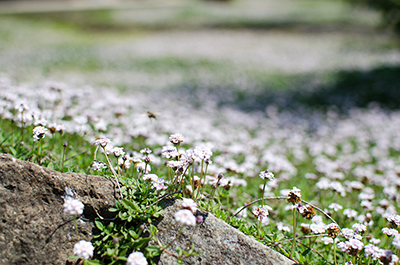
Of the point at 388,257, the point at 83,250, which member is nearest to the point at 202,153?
the point at 83,250

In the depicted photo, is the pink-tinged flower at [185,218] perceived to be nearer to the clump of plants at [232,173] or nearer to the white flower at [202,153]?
the clump of plants at [232,173]

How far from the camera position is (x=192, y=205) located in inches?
71.1

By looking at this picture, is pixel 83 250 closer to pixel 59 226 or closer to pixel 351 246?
pixel 59 226

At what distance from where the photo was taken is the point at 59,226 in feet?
6.36

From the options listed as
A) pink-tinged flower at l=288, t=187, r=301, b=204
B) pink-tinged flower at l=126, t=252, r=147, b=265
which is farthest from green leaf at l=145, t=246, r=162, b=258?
pink-tinged flower at l=288, t=187, r=301, b=204

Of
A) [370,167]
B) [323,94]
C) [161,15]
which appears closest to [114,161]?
[370,167]

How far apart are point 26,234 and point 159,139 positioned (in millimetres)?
2401

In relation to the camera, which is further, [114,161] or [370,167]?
[370,167]

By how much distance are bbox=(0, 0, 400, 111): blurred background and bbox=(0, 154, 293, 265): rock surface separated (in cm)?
780

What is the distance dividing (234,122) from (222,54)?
1241 centimetres

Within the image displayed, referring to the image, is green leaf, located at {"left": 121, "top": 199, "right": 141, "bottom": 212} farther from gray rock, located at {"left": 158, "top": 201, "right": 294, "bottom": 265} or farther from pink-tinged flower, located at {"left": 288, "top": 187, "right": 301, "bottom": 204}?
pink-tinged flower, located at {"left": 288, "top": 187, "right": 301, "bottom": 204}

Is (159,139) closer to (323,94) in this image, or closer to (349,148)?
(349,148)

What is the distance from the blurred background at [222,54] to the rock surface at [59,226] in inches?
307

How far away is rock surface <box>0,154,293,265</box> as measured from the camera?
6.04ft
